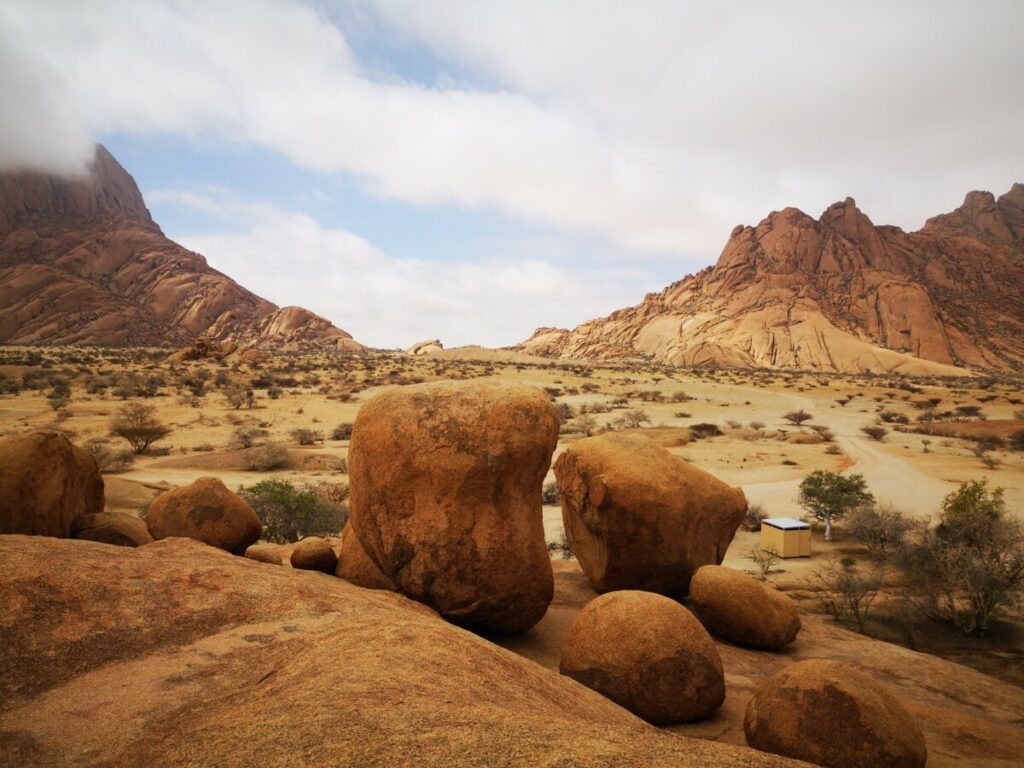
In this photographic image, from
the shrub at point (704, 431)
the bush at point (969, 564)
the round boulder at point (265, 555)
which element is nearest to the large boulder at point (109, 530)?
the round boulder at point (265, 555)

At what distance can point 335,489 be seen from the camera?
17.6 metres

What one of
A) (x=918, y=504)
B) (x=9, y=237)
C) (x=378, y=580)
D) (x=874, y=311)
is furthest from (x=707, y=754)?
(x=9, y=237)

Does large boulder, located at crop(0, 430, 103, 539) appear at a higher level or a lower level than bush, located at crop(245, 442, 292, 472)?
higher

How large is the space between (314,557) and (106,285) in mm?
120060

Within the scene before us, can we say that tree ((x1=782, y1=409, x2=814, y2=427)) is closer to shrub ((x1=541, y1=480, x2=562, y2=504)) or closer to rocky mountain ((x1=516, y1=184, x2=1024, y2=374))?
shrub ((x1=541, y1=480, x2=562, y2=504))

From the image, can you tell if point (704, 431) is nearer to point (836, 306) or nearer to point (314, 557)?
point (314, 557)

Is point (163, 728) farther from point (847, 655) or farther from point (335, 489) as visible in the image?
point (335, 489)

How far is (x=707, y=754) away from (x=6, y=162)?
508 feet

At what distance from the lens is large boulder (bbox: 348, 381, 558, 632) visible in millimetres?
6320

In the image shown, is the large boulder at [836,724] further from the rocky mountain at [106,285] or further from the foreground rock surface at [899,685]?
the rocky mountain at [106,285]

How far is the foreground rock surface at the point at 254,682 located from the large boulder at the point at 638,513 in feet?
13.5

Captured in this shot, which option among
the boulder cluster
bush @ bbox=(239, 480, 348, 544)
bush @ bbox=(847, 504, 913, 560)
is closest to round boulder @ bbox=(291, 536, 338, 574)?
the boulder cluster

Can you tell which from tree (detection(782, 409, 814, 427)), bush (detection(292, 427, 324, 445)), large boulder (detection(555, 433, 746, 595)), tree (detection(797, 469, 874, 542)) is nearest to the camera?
large boulder (detection(555, 433, 746, 595))

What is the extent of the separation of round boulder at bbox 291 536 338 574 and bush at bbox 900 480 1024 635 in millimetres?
11036
